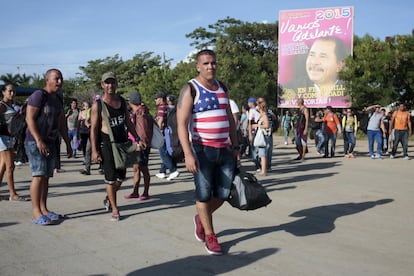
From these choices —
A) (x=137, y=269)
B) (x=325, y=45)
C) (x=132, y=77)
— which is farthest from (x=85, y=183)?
(x=132, y=77)

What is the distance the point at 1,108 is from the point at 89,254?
3762mm

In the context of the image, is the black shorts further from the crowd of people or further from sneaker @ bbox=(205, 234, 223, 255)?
sneaker @ bbox=(205, 234, 223, 255)

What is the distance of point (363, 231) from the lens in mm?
5316

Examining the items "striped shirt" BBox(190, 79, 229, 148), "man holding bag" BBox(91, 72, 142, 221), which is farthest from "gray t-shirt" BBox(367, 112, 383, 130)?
"striped shirt" BBox(190, 79, 229, 148)

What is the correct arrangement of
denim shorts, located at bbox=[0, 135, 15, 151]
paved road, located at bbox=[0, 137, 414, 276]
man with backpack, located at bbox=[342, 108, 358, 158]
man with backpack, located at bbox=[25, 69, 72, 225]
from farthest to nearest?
man with backpack, located at bbox=[342, 108, 358, 158] → denim shorts, located at bbox=[0, 135, 15, 151] → man with backpack, located at bbox=[25, 69, 72, 225] → paved road, located at bbox=[0, 137, 414, 276]

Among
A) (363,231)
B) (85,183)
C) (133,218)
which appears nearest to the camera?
(363,231)

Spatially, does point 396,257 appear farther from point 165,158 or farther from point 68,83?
point 68,83

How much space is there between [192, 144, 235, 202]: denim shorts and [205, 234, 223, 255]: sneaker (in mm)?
375

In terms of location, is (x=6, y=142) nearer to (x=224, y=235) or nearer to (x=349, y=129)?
(x=224, y=235)

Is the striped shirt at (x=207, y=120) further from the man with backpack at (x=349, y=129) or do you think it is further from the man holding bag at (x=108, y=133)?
the man with backpack at (x=349, y=129)

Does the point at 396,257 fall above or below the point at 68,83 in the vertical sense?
below

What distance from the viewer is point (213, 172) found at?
175 inches

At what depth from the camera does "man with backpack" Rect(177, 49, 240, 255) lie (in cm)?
436

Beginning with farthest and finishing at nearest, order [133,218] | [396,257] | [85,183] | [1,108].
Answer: [85,183] < [1,108] < [133,218] < [396,257]
